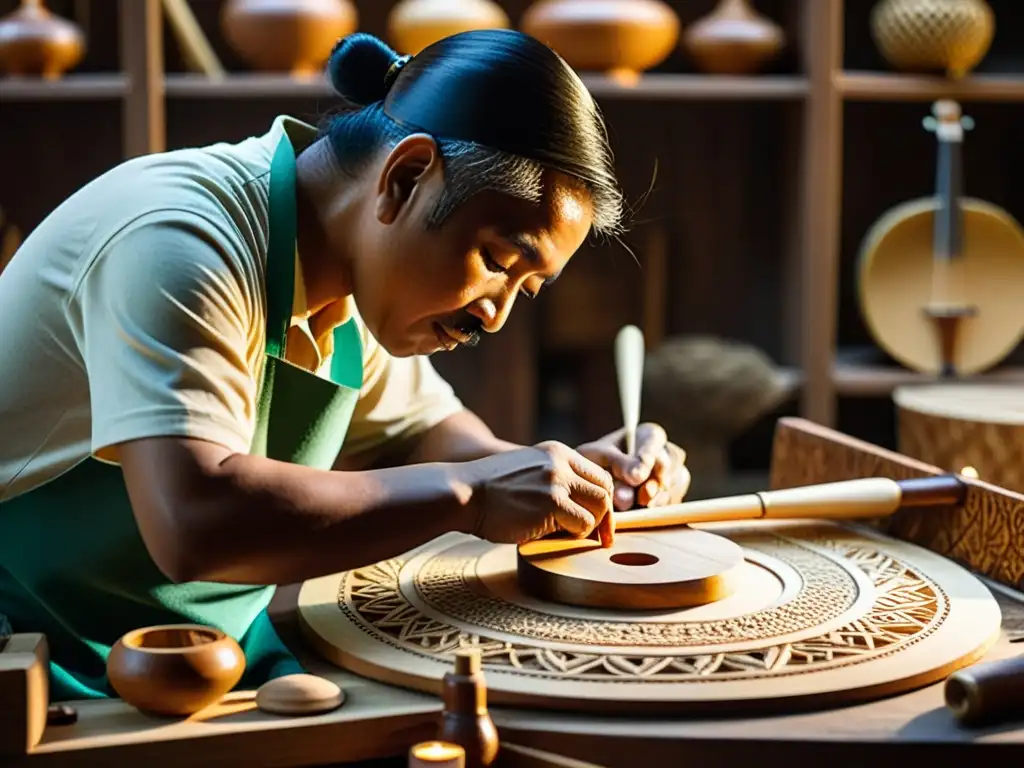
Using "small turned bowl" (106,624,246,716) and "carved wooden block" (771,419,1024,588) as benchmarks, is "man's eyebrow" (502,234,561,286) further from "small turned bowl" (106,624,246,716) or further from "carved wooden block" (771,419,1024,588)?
"carved wooden block" (771,419,1024,588)

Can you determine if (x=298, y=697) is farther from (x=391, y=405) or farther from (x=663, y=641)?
(x=391, y=405)

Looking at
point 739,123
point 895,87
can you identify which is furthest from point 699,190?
point 895,87

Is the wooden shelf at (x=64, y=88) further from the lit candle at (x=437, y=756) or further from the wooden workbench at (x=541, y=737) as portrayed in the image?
the lit candle at (x=437, y=756)

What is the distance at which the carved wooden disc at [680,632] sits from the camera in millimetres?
1251

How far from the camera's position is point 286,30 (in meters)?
3.37

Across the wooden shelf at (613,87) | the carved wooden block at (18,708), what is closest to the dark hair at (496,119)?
the carved wooden block at (18,708)

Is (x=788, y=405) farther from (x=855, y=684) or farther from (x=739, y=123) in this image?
(x=855, y=684)

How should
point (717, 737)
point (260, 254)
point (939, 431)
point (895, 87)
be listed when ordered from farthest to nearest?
point (895, 87) < point (939, 431) < point (260, 254) < point (717, 737)

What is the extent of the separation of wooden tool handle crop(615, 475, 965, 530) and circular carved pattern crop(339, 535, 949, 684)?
0.17m

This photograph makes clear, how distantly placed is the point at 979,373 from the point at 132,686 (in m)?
2.99

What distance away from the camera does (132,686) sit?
1.21 meters

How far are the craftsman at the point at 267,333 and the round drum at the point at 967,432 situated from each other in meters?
1.09

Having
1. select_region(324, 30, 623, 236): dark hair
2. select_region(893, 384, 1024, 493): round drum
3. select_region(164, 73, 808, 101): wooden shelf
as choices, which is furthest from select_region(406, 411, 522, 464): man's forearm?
select_region(164, 73, 808, 101): wooden shelf

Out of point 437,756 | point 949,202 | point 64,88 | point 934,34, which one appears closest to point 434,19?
point 64,88
